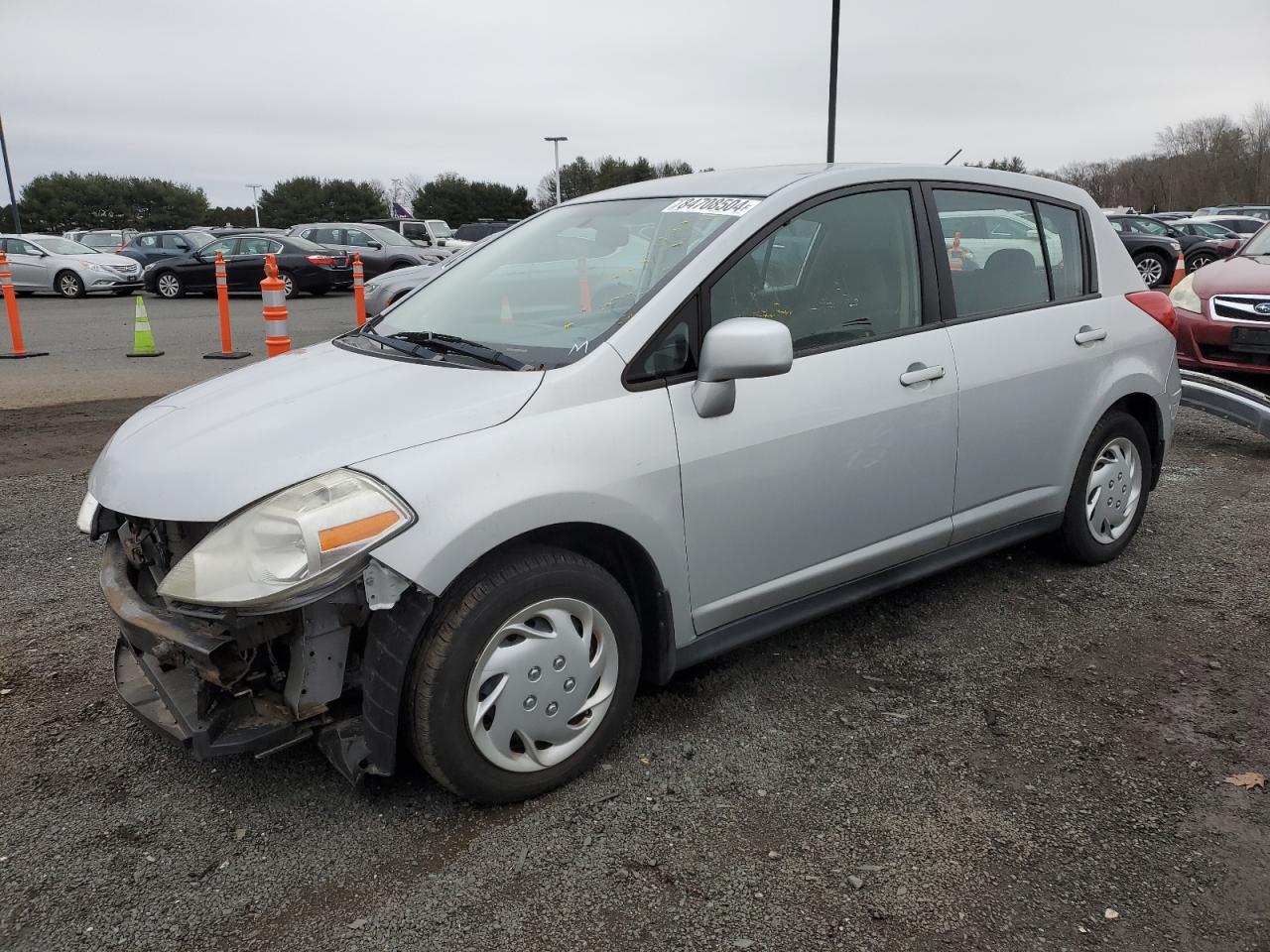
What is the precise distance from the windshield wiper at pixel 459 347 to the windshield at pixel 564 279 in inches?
1.3

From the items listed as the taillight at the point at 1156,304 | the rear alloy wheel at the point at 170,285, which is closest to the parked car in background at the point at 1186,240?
the taillight at the point at 1156,304

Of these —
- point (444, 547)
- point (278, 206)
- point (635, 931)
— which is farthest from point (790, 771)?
point (278, 206)

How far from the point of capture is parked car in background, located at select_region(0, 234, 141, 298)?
807 inches

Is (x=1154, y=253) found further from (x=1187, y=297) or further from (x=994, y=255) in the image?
(x=994, y=255)

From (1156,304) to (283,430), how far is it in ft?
12.3

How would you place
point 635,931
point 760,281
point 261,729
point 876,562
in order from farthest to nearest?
point 876,562
point 760,281
point 261,729
point 635,931

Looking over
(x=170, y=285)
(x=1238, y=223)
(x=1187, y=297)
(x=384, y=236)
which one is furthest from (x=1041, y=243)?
(x=1238, y=223)

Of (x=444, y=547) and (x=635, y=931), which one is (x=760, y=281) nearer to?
(x=444, y=547)

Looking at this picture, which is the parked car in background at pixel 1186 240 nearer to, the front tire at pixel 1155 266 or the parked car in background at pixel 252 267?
the front tire at pixel 1155 266

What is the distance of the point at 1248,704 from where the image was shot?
10.4 ft

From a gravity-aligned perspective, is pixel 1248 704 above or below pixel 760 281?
below

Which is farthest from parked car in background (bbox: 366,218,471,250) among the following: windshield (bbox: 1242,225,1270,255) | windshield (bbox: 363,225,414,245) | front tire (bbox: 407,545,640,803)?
front tire (bbox: 407,545,640,803)

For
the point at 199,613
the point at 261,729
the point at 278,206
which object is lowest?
the point at 261,729

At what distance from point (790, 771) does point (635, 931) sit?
2.56 feet
